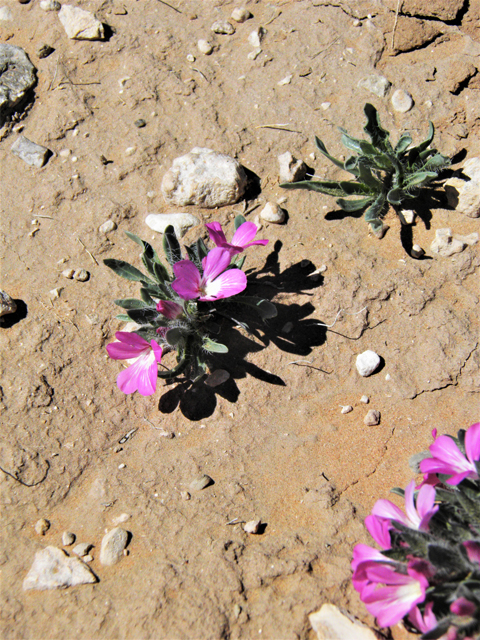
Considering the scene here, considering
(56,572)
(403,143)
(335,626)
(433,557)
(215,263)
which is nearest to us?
(433,557)

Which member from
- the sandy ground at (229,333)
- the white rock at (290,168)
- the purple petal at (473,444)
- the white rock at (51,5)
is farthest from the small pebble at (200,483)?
the white rock at (51,5)

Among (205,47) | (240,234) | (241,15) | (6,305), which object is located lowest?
(6,305)

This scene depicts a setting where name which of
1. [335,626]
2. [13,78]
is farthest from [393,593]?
[13,78]

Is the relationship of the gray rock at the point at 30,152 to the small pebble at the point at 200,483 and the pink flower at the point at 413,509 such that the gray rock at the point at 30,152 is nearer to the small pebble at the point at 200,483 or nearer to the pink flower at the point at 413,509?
the small pebble at the point at 200,483

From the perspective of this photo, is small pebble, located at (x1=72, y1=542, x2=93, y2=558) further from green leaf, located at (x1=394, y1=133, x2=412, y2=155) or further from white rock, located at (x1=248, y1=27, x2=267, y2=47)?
white rock, located at (x1=248, y1=27, x2=267, y2=47)

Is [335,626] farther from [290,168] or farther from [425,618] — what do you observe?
[290,168]

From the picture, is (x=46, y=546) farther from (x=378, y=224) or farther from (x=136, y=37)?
(x=136, y=37)
